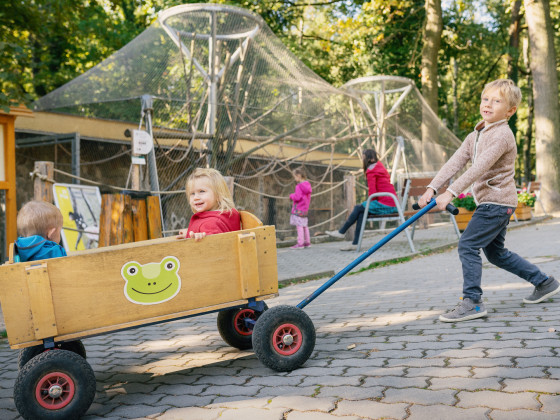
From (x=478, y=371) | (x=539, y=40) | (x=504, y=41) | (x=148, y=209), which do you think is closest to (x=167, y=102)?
(x=148, y=209)

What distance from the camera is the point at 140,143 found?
827 cm

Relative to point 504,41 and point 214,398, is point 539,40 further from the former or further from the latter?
point 214,398

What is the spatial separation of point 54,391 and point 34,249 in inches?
32.3

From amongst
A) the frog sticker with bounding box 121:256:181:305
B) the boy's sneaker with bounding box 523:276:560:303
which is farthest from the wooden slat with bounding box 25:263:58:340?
the boy's sneaker with bounding box 523:276:560:303

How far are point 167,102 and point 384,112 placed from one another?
22.6 feet

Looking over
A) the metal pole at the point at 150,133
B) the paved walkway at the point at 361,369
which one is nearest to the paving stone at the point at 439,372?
the paved walkway at the point at 361,369

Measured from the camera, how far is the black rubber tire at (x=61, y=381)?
2875 millimetres

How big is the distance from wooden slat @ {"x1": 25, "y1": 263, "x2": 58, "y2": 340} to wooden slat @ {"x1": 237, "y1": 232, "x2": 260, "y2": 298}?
3.34 feet

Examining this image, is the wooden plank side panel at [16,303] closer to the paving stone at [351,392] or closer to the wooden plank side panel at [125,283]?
the wooden plank side panel at [125,283]

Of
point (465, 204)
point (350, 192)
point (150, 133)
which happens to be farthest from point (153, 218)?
point (350, 192)

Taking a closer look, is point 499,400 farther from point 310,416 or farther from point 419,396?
point 310,416

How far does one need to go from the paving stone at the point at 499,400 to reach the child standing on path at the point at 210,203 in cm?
171

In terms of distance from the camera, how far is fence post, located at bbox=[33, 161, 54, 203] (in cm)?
801

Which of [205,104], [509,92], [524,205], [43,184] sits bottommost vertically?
[524,205]
